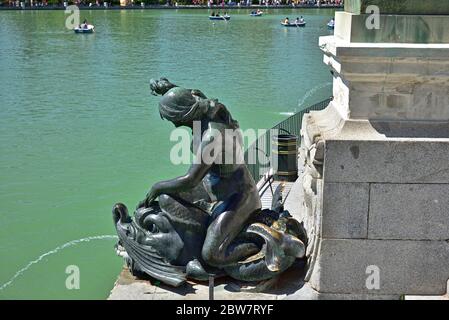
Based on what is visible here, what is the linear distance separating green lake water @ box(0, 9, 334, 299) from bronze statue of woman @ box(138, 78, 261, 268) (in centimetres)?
348

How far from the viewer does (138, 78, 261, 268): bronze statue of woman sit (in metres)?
5.50

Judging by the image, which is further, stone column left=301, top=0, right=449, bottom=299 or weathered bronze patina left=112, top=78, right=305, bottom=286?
weathered bronze patina left=112, top=78, right=305, bottom=286

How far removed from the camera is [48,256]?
10.5 meters

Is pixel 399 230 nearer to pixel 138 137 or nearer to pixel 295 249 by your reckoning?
pixel 295 249

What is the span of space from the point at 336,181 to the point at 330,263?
652 mm

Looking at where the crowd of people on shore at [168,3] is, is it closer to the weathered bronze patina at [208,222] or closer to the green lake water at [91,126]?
the green lake water at [91,126]

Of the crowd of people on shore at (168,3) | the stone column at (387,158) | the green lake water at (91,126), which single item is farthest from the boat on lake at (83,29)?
the stone column at (387,158)

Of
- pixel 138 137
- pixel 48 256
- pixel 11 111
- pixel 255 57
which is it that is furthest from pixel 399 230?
pixel 255 57

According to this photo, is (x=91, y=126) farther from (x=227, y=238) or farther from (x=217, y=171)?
(x=227, y=238)

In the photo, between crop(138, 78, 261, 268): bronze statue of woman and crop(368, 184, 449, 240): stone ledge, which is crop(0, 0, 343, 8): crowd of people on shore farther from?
crop(368, 184, 449, 240): stone ledge

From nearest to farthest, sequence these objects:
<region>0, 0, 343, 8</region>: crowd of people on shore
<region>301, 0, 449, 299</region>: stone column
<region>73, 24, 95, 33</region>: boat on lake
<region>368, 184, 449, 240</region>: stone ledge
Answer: <region>301, 0, 449, 299</region>: stone column
<region>368, 184, 449, 240</region>: stone ledge
<region>73, 24, 95, 33</region>: boat on lake
<region>0, 0, 343, 8</region>: crowd of people on shore

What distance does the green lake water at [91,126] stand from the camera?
10500 mm

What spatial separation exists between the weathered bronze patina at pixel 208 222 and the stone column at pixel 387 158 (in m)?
0.46

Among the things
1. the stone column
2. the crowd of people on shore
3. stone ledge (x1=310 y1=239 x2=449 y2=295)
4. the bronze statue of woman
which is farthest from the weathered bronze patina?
the crowd of people on shore
